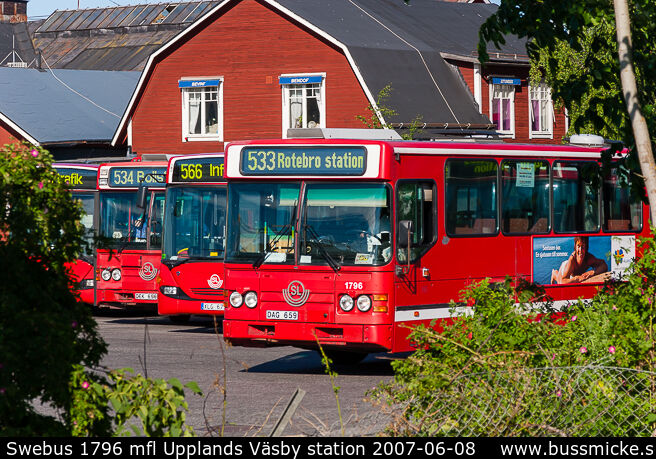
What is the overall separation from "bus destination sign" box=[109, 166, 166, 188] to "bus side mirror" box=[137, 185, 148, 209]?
767mm

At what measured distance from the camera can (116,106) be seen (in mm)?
47688

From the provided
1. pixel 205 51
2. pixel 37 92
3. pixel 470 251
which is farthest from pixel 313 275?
pixel 37 92

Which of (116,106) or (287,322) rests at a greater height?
(116,106)

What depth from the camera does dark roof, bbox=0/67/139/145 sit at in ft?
140

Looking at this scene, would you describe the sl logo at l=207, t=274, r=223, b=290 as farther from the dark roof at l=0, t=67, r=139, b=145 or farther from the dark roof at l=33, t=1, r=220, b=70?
the dark roof at l=33, t=1, r=220, b=70

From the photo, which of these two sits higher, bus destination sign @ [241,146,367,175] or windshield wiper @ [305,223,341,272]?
bus destination sign @ [241,146,367,175]

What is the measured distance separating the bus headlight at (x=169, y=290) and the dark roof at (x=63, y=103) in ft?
73.3

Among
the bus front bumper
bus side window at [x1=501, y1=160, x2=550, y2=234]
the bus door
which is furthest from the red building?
the bus front bumper

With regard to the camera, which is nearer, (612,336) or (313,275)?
(612,336)

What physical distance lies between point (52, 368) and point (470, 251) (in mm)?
9862

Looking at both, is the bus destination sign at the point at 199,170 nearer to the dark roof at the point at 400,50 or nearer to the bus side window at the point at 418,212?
the bus side window at the point at 418,212

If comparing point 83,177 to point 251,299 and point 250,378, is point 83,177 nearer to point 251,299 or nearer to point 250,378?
point 251,299

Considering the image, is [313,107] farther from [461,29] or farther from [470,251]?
[470,251]

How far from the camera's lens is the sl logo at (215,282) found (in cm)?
1965
